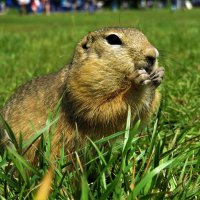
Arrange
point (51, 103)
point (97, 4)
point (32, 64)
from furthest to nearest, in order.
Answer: point (97, 4) < point (32, 64) < point (51, 103)

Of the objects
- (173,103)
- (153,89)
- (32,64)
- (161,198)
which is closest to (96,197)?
(161,198)

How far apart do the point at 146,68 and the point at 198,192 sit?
99 centimetres

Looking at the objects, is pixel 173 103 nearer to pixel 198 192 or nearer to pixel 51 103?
pixel 51 103

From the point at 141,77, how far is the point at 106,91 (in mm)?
264

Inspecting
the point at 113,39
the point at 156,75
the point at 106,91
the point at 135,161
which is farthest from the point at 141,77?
the point at 135,161

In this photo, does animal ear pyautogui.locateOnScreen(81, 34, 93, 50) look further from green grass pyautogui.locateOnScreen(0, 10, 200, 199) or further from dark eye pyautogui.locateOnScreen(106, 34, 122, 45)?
green grass pyautogui.locateOnScreen(0, 10, 200, 199)

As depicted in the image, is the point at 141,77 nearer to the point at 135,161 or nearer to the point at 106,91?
the point at 106,91

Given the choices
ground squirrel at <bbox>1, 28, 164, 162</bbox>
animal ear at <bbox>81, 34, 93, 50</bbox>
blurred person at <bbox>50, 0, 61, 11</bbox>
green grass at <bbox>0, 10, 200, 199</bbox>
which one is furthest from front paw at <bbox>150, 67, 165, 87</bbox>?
blurred person at <bbox>50, 0, 61, 11</bbox>

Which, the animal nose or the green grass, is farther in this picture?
the animal nose

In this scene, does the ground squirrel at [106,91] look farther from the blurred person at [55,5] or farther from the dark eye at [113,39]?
the blurred person at [55,5]

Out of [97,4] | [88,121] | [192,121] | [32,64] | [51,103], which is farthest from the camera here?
[97,4]

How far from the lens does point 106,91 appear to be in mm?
2838

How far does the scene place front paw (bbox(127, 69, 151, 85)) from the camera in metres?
2.69

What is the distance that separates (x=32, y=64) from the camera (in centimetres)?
742
